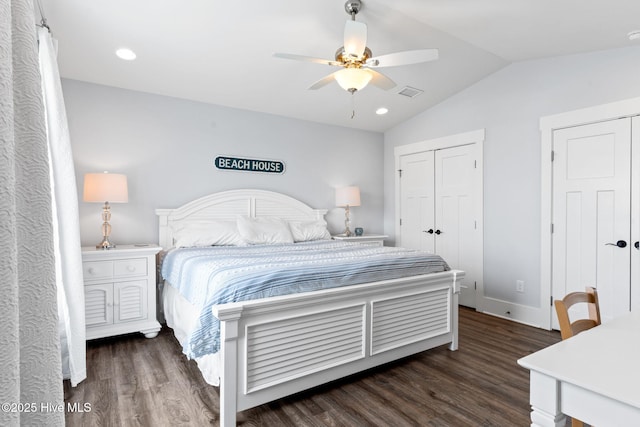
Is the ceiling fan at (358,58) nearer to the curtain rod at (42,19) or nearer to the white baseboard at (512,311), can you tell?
the curtain rod at (42,19)

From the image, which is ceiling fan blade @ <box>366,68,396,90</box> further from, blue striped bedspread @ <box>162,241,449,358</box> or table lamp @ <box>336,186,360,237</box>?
table lamp @ <box>336,186,360,237</box>

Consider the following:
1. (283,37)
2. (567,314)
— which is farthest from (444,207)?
(567,314)

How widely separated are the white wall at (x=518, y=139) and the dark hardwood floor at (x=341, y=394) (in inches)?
40.8

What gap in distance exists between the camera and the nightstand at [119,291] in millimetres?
3098

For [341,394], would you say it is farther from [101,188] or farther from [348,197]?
[348,197]

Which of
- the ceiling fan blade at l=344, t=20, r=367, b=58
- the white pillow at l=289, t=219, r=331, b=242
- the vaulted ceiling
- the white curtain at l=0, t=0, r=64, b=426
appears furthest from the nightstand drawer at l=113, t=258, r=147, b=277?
the white curtain at l=0, t=0, r=64, b=426

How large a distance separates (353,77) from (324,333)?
179 cm

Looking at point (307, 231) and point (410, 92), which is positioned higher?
point (410, 92)

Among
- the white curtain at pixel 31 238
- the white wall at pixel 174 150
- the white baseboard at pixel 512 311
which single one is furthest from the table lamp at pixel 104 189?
the white baseboard at pixel 512 311

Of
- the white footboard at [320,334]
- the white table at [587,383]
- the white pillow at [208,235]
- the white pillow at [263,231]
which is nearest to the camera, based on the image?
the white table at [587,383]

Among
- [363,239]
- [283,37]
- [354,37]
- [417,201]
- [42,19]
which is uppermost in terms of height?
[283,37]

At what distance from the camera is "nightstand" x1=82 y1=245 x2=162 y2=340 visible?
310cm

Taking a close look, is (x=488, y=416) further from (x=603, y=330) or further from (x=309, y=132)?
(x=309, y=132)

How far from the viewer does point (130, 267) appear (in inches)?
129
